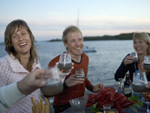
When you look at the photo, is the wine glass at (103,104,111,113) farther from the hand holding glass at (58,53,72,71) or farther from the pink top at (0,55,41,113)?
the pink top at (0,55,41,113)

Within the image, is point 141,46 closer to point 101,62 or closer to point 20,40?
point 20,40

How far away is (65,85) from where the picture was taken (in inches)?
100

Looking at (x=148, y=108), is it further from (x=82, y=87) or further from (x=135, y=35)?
(x=135, y=35)

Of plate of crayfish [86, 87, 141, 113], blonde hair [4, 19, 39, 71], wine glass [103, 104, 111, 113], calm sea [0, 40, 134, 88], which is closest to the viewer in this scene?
wine glass [103, 104, 111, 113]

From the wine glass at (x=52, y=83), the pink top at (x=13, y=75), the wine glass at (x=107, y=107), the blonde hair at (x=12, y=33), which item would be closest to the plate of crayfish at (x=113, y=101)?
the wine glass at (x=107, y=107)

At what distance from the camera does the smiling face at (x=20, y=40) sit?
281 centimetres

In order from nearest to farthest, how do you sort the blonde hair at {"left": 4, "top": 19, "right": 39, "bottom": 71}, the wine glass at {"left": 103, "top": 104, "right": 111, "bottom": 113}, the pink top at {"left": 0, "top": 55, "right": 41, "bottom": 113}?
1. the wine glass at {"left": 103, "top": 104, "right": 111, "bottom": 113}
2. the pink top at {"left": 0, "top": 55, "right": 41, "bottom": 113}
3. the blonde hair at {"left": 4, "top": 19, "right": 39, "bottom": 71}

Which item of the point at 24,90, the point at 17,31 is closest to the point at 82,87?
the point at 17,31

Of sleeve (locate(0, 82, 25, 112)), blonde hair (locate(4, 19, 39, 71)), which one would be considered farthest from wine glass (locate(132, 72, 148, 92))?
blonde hair (locate(4, 19, 39, 71))

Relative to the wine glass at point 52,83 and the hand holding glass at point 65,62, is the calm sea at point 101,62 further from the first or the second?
the wine glass at point 52,83

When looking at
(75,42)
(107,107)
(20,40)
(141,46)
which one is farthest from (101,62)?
(107,107)

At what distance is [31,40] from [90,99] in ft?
5.74

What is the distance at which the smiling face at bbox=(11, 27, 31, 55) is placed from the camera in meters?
2.81

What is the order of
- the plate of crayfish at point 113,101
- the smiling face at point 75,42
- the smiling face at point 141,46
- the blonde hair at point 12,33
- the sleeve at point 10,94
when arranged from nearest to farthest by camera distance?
the sleeve at point 10,94 < the plate of crayfish at point 113,101 < the blonde hair at point 12,33 < the smiling face at point 75,42 < the smiling face at point 141,46
